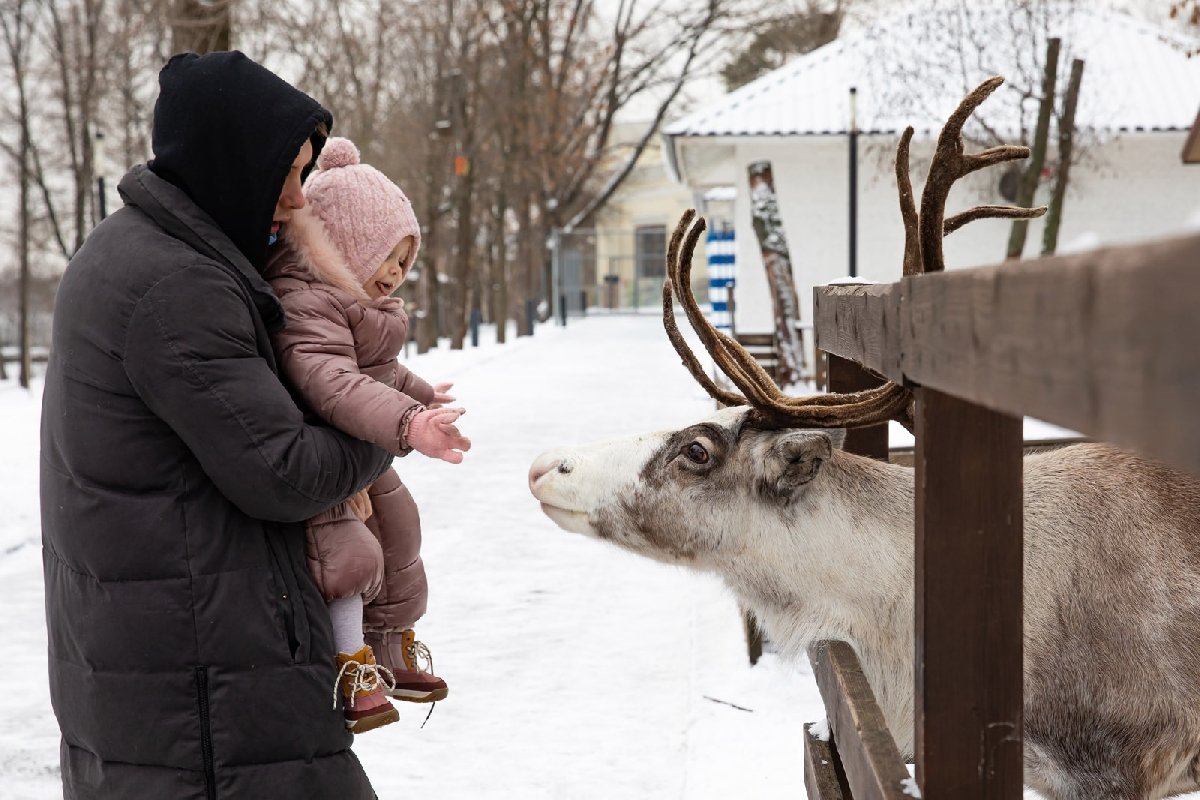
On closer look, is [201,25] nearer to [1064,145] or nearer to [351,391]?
[351,391]

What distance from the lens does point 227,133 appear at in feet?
7.03

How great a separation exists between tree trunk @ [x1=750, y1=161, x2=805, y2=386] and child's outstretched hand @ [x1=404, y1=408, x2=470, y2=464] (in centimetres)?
1087

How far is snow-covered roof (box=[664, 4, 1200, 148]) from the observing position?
645 inches

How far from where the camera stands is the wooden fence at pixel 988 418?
37.3 inches

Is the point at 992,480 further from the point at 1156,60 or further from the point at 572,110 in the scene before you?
the point at 572,110

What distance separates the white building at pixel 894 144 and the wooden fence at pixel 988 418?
15.9 meters

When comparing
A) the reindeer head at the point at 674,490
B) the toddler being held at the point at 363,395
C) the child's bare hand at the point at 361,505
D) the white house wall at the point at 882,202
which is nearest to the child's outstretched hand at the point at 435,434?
the toddler being held at the point at 363,395

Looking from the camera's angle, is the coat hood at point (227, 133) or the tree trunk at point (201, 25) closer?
the coat hood at point (227, 133)

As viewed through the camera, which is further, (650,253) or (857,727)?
(650,253)

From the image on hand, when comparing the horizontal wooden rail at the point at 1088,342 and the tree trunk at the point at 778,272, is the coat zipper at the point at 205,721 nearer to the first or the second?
the horizontal wooden rail at the point at 1088,342

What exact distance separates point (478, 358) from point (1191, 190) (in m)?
11.3

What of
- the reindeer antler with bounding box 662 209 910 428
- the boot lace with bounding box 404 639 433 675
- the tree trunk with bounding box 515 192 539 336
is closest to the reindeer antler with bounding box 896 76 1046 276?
the reindeer antler with bounding box 662 209 910 428

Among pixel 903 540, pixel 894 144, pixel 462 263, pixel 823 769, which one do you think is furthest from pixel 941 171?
pixel 462 263

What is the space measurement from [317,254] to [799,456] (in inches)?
43.8
